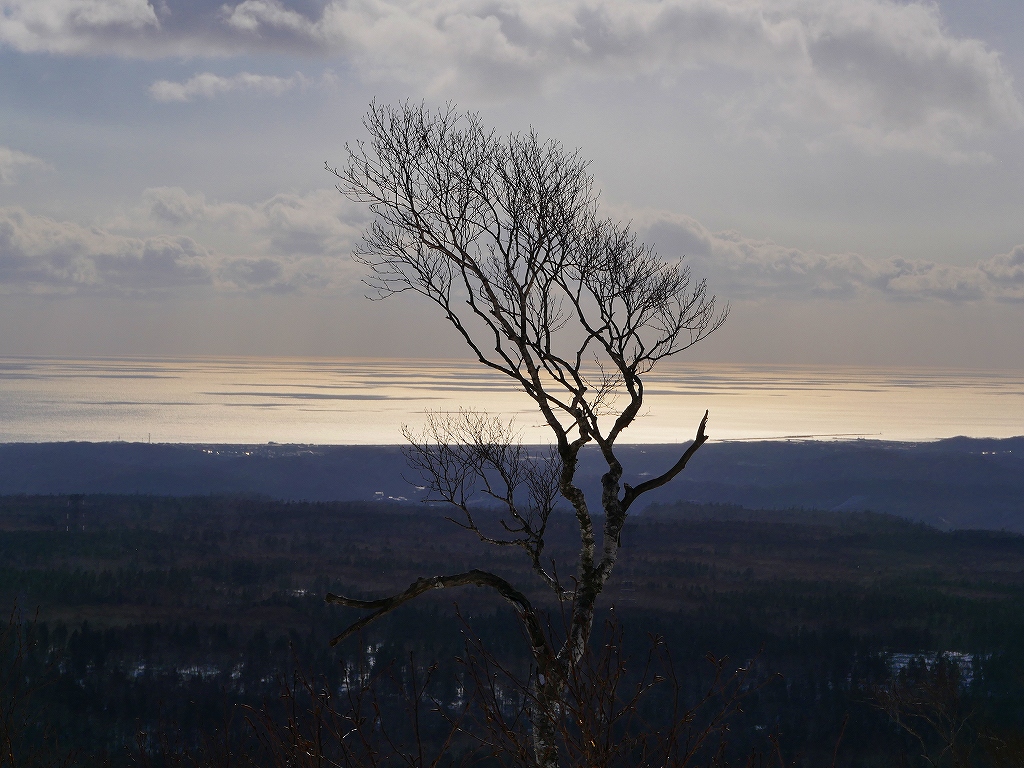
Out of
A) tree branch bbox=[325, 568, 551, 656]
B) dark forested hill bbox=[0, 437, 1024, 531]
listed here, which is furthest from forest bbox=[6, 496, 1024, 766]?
dark forested hill bbox=[0, 437, 1024, 531]

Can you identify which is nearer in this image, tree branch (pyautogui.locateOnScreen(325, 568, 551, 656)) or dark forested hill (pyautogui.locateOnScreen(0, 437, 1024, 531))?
tree branch (pyautogui.locateOnScreen(325, 568, 551, 656))

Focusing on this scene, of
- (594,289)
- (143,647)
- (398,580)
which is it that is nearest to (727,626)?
(398,580)

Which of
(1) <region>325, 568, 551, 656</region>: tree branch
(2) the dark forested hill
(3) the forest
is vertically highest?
(1) <region>325, 568, 551, 656</region>: tree branch

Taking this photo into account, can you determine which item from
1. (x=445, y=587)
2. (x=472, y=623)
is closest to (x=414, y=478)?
(x=472, y=623)

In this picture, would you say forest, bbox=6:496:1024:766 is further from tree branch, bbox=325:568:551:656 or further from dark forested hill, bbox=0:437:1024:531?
dark forested hill, bbox=0:437:1024:531

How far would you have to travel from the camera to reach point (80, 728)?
4616 cm

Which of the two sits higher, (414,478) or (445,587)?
(445,587)

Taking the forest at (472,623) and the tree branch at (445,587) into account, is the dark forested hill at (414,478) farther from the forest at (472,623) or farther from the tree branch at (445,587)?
the tree branch at (445,587)

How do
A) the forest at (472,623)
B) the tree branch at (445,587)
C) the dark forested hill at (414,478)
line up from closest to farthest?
the tree branch at (445,587) < the forest at (472,623) < the dark forested hill at (414,478)

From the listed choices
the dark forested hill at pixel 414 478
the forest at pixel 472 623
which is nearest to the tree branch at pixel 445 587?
the forest at pixel 472 623

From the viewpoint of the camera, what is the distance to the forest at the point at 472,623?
46.8 m

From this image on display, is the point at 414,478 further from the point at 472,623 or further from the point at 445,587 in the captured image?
the point at 445,587

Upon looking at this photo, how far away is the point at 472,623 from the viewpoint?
60500mm

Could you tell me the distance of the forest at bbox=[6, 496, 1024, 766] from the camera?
46750mm
